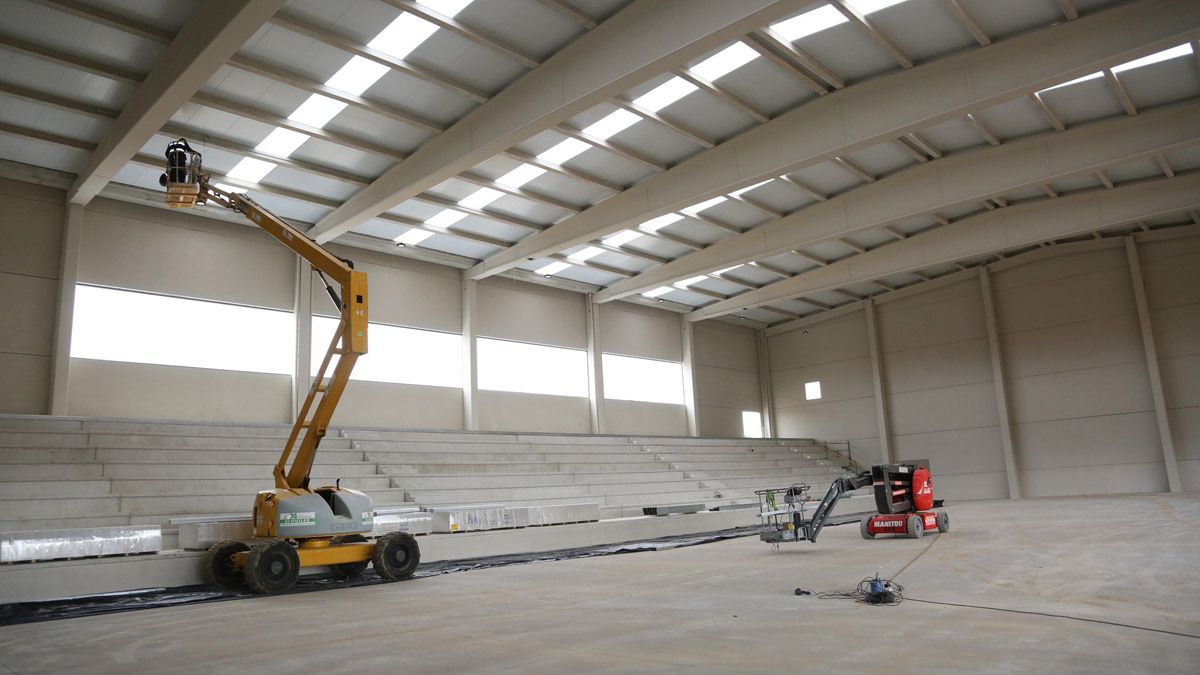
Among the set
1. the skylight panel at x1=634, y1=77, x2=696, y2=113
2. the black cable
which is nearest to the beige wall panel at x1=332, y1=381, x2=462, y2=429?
the skylight panel at x1=634, y1=77, x2=696, y2=113

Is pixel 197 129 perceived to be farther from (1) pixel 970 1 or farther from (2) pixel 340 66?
(1) pixel 970 1

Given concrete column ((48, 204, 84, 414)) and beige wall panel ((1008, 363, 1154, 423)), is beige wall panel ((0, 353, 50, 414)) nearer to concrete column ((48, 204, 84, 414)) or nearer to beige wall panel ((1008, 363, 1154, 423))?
concrete column ((48, 204, 84, 414))

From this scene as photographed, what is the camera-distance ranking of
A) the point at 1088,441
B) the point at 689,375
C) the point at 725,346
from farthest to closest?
1. the point at 725,346
2. the point at 689,375
3. the point at 1088,441

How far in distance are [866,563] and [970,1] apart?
12.0 m

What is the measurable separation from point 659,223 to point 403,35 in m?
12.5

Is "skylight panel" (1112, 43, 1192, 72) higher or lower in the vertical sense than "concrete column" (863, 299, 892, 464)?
higher

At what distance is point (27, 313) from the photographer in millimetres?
19031

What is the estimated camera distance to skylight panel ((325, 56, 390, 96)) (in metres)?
16.3

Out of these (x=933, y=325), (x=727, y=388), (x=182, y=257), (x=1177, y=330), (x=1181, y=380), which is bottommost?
(x=1181, y=380)

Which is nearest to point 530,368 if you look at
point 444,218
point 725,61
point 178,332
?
point 444,218

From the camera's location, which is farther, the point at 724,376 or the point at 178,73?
the point at 724,376

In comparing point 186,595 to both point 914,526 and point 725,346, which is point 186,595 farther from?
point 725,346

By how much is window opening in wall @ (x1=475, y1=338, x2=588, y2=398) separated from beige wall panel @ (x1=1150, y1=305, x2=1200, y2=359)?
2246cm

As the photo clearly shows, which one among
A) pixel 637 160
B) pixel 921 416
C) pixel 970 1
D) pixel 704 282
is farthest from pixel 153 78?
pixel 921 416
